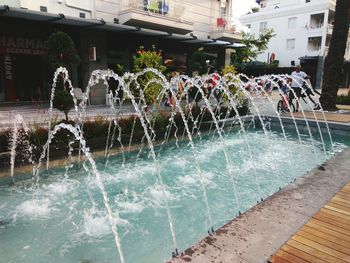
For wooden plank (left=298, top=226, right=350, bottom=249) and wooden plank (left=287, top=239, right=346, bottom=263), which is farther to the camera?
wooden plank (left=298, top=226, right=350, bottom=249)

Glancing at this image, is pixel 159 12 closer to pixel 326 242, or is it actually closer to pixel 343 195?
pixel 343 195

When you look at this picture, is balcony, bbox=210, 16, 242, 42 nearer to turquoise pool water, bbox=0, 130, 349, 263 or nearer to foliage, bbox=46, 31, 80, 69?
foliage, bbox=46, 31, 80, 69

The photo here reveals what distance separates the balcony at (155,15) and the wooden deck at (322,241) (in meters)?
15.7

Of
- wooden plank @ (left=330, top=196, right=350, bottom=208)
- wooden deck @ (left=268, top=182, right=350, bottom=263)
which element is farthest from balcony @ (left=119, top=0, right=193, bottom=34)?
wooden deck @ (left=268, top=182, right=350, bottom=263)

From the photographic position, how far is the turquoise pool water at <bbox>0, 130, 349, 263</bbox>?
12.9 ft

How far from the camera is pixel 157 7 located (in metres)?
18.5

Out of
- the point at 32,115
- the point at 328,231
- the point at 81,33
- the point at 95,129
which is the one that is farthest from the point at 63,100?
the point at 81,33

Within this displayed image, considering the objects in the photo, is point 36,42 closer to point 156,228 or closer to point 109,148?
point 109,148

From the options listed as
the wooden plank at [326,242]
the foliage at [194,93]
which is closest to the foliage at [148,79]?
the foliage at [194,93]

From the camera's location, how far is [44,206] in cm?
507

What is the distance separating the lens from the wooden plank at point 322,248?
9.02 feet

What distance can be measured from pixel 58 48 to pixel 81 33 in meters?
7.55

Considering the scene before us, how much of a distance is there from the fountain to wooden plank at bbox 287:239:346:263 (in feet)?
3.22

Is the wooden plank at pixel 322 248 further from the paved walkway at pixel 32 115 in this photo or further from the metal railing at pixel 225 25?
the metal railing at pixel 225 25
